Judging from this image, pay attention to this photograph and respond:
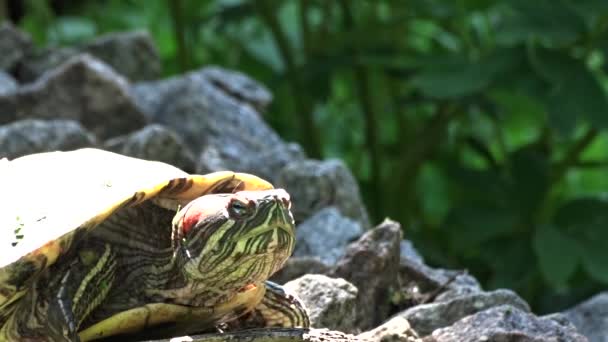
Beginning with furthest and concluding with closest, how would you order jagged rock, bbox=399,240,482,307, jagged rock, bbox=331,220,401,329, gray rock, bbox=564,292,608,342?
gray rock, bbox=564,292,608,342 < jagged rock, bbox=399,240,482,307 < jagged rock, bbox=331,220,401,329

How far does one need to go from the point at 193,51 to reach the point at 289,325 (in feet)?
13.8

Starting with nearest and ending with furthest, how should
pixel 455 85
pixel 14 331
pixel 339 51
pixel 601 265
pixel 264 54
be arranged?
pixel 14 331 → pixel 601 265 → pixel 455 85 → pixel 339 51 → pixel 264 54

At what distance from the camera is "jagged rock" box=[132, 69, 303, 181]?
12.6 feet

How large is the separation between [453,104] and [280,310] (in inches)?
113

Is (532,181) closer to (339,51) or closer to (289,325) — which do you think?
(339,51)

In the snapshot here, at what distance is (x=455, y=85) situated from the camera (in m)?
4.18

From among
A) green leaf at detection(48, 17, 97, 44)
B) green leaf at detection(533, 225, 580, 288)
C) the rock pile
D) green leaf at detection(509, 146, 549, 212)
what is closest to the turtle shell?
the rock pile

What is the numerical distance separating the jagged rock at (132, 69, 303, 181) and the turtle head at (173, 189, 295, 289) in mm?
1690

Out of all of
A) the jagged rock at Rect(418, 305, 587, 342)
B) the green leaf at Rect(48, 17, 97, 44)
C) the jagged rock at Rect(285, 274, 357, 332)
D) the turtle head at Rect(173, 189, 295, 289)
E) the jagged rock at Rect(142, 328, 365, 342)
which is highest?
the turtle head at Rect(173, 189, 295, 289)

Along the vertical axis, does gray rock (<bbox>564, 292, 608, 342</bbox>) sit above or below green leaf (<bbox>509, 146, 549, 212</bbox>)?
above

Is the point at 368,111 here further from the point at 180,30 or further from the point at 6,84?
the point at 6,84

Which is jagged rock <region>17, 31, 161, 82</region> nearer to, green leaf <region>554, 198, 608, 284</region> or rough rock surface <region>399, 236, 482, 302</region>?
green leaf <region>554, 198, 608, 284</region>

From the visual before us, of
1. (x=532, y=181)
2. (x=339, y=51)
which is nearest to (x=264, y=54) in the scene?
(x=339, y=51)

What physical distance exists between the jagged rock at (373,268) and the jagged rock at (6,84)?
78.6 inches
